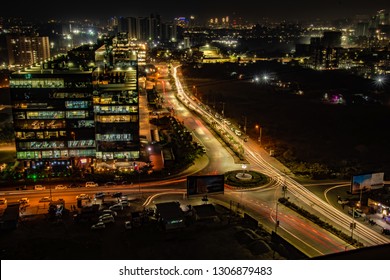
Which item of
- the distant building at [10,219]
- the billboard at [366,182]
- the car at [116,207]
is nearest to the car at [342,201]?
the billboard at [366,182]

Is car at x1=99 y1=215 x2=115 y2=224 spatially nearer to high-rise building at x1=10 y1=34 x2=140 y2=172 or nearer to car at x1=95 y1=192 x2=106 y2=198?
car at x1=95 y1=192 x2=106 y2=198

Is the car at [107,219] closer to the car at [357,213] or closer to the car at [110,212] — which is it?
the car at [110,212]

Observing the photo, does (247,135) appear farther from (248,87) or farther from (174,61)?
(174,61)

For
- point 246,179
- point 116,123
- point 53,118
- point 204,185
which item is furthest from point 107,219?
point 53,118

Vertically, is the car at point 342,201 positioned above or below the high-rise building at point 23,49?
below

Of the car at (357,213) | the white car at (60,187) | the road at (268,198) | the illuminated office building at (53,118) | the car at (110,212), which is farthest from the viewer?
the illuminated office building at (53,118)

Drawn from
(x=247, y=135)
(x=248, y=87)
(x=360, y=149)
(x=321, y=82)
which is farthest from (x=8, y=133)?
(x=321, y=82)

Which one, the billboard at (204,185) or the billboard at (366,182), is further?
the billboard at (366,182)

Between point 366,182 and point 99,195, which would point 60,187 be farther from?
point 366,182
